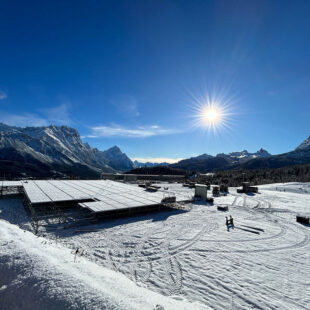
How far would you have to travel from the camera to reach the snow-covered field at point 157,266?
6660 millimetres

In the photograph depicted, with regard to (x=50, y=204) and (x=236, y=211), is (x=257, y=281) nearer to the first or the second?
(x=236, y=211)

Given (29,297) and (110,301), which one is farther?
(29,297)

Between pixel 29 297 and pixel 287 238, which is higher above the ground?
pixel 29 297

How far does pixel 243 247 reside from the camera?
15.0m

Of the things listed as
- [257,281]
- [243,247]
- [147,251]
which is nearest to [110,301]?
[147,251]

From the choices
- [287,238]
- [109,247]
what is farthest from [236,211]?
[109,247]

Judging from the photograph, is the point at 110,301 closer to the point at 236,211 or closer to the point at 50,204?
the point at 50,204

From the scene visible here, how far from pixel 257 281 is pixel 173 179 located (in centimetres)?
6877

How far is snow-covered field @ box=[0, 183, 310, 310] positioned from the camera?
666 centimetres

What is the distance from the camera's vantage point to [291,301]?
895 centimetres

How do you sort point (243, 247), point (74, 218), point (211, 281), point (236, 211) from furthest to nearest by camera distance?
point (236, 211) → point (74, 218) → point (243, 247) → point (211, 281)

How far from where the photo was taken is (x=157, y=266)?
38.5ft

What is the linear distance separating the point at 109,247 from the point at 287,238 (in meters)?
18.9

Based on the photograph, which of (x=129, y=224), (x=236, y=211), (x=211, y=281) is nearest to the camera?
(x=211, y=281)
